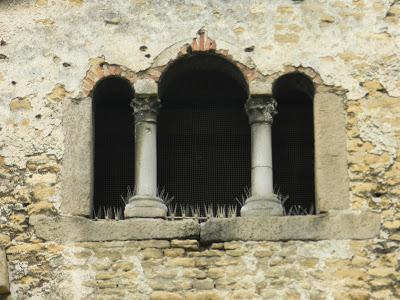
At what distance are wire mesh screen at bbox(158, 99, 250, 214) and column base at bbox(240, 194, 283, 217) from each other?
82 centimetres

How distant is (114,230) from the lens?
9.09 meters

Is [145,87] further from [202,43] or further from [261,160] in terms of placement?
[261,160]

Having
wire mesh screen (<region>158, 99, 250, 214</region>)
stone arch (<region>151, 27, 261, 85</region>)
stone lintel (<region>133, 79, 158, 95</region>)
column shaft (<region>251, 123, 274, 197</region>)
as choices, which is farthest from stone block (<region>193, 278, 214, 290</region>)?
stone arch (<region>151, 27, 261, 85</region>)

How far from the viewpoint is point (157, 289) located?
891cm

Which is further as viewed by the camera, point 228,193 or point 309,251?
point 228,193

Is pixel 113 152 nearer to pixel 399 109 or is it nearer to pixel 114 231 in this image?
pixel 114 231

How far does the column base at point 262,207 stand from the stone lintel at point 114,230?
1.48 feet

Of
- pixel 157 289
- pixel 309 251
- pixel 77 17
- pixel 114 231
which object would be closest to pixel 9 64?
pixel 77 17

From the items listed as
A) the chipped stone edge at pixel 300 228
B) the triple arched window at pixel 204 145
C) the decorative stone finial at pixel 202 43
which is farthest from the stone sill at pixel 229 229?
the decorative stone finial at pixel 202 43

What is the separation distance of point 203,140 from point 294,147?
0.85 meters

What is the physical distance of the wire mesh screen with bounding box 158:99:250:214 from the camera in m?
10.1

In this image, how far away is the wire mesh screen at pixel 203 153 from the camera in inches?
397

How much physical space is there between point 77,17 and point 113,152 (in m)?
1.32

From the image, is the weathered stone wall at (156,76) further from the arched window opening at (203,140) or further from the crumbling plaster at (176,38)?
the arched window opening at (203,140)
